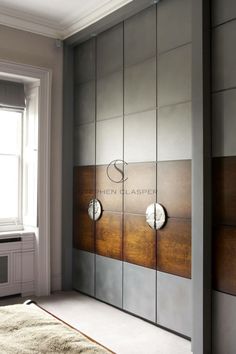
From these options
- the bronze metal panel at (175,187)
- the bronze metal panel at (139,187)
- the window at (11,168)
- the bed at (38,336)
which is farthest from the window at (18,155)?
the bed at (38,336)

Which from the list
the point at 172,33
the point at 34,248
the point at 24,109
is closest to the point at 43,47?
the point at 24,109

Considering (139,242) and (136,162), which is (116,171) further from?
(139,242)

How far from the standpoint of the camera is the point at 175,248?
336 centimetres

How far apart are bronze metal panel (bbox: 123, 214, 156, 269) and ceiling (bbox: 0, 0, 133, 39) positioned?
6.92ft

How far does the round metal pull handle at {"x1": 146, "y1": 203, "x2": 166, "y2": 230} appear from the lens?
3.47 metres

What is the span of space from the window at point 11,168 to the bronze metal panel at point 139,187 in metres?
1.53

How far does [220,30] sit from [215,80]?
36cm

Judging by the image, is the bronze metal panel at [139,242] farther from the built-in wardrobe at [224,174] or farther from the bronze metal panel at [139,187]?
the built-in wardrobe at [224,174]

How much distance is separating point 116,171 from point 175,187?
2.81 feet

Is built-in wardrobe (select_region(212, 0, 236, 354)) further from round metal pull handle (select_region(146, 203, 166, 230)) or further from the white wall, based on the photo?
the white wall

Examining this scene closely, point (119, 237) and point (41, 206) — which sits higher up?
point (41, 206)

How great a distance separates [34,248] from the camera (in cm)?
453

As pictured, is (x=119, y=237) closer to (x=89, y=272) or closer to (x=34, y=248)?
(x=89, y=272)

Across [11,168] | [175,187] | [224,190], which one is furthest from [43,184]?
[224,190]
